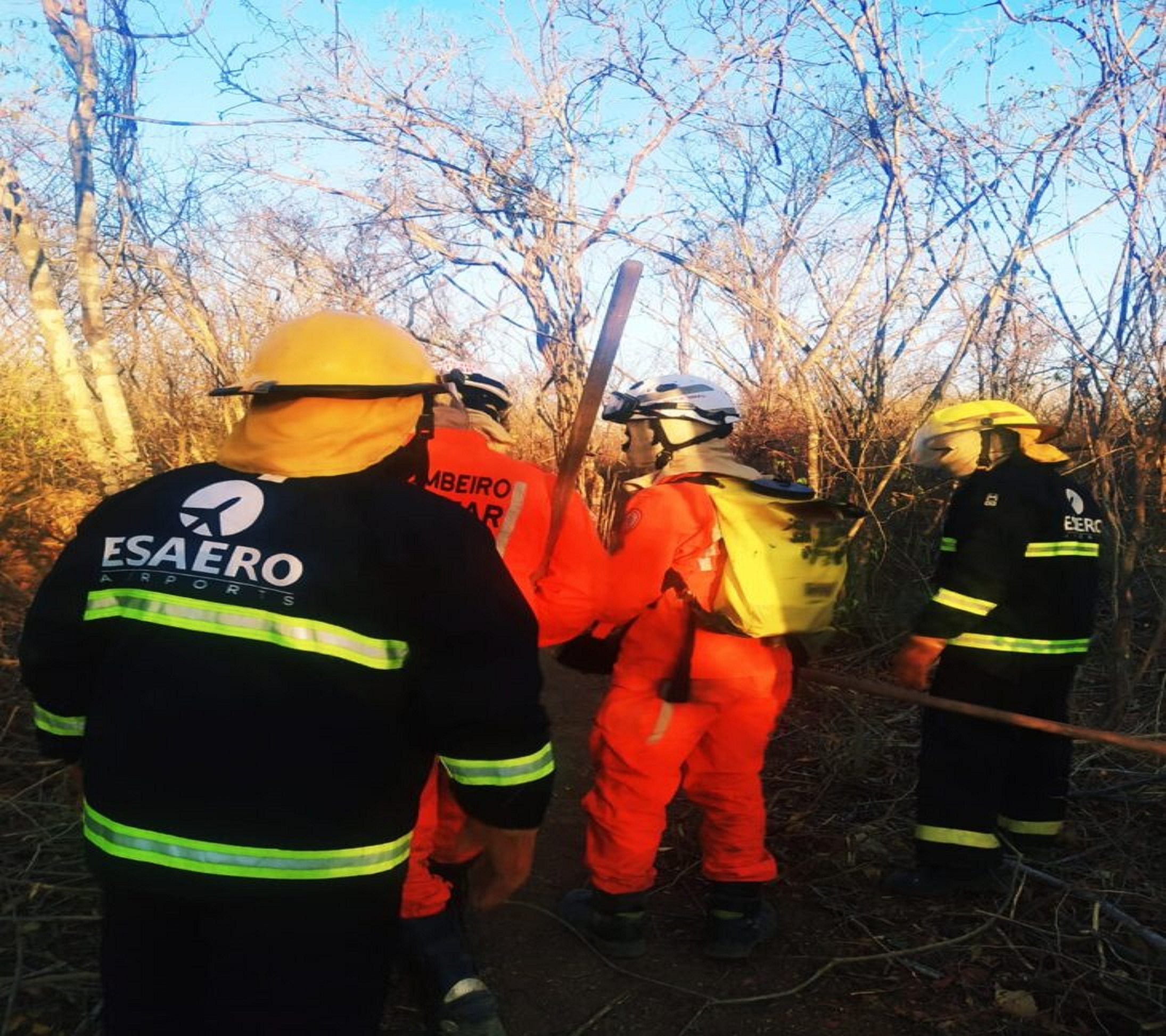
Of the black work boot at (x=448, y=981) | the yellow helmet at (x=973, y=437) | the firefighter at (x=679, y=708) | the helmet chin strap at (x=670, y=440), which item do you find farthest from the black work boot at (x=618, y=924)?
the yellow helmet at (x=973, y=437)

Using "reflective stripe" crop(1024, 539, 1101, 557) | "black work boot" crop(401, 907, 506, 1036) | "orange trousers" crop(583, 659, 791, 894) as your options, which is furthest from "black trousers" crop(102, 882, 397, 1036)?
"reflective stripe" crop(1024, 539, 1101, 557)

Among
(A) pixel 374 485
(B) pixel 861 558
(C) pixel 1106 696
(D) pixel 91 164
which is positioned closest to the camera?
(A) pixel 374 485

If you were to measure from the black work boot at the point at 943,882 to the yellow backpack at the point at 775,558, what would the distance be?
1148 mm

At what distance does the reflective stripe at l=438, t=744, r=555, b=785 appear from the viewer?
4.86 feet

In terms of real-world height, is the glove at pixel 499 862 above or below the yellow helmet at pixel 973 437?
below

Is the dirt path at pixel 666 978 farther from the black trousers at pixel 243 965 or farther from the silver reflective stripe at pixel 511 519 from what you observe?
the silver reflective stripe at pixel 511 519

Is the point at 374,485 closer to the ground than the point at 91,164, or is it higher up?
closer to the ground

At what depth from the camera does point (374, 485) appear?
150 centimetres

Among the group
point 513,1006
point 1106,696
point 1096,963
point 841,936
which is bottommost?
point 513,1006

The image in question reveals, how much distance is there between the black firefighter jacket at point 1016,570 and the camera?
118 inches

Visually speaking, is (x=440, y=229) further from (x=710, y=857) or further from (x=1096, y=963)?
(x=1096, y=963)

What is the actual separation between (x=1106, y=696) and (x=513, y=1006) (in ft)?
13.1

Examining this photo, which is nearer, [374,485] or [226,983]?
[226,983]

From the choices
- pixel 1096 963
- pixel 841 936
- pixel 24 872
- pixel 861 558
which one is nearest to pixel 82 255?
pixel 24 872
